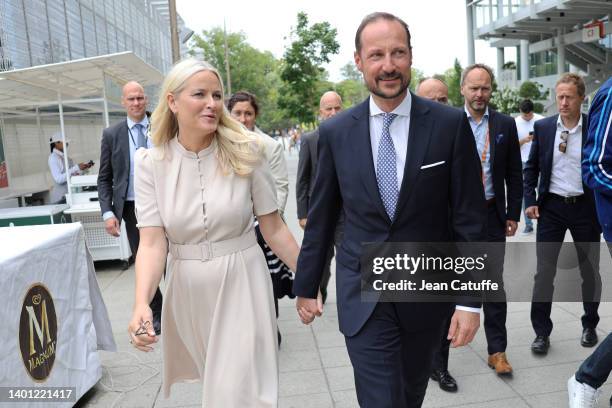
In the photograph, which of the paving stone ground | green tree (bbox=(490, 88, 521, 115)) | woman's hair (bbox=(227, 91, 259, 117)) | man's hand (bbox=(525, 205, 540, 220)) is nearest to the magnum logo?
the paving stone ground

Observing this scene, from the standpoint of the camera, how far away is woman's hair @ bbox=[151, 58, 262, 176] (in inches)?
106

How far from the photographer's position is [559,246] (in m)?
4.59

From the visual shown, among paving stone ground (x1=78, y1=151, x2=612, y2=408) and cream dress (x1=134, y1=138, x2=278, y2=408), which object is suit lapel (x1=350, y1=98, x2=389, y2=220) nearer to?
cream dress (x1=134, y1=138, x2=278, y2=408)

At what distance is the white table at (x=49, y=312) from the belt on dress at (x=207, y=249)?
1002 millimetres

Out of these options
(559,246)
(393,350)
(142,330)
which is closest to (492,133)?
(559,246)

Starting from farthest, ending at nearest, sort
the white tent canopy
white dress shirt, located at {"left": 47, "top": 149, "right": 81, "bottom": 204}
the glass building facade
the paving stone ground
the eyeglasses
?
the glass building facade → white dress shirt, located at {"left": 47, "top": 149, "right": 81, "bottom": 204} → the white tent canopy → the eyeglasses → the paving stone ground

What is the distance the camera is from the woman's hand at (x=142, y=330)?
8.03 ft

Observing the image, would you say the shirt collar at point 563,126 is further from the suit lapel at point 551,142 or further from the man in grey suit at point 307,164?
the man in grey suit at point 307,164

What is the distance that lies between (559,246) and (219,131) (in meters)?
3.08

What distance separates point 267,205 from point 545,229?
8.67 feet

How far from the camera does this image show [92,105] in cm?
1227

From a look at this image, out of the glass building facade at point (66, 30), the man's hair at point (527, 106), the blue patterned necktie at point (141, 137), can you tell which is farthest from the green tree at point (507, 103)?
the blue patterned necktie at point (141, 137)

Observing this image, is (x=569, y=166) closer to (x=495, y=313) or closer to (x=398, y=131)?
(x=495, y=313)

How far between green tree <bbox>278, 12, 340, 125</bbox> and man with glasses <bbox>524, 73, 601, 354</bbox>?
1818 centimetres
